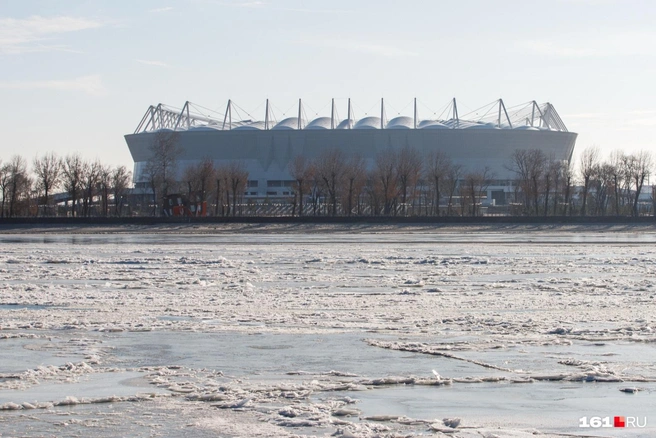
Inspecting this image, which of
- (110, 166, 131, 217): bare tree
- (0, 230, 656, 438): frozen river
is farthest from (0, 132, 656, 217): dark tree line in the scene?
(0, 230, 656, 438): frozen river

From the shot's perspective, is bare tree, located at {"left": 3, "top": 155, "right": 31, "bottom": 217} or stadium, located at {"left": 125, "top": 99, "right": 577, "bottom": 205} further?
stadium, located at {"left": 125, "top": 99, "right": 577, "bottom": 205}

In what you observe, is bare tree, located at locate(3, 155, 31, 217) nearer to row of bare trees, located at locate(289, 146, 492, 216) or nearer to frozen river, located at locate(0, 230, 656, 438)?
row of bare trees, located at locate(289, 146, 492, 216)

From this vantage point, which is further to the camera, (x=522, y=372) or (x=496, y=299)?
(x=496, y=299)

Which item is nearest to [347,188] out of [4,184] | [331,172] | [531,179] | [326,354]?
[331,172]

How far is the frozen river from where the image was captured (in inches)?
258

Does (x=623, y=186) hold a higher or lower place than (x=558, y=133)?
lower

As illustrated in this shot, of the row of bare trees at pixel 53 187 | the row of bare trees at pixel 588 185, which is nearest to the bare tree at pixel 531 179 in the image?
the row of bare trees at pixel 588 185

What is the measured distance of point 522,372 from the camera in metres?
8.18

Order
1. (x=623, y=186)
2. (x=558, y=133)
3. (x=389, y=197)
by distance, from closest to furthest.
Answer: (x=389, y=197) → (x=623, y=186) → (x=558, y=133)

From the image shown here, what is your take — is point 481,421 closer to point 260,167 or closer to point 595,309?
point 595,309

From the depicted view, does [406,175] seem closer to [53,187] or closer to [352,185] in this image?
[352,185]

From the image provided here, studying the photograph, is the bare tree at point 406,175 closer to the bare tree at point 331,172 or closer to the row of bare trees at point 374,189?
the row of bare trees at point 374,189

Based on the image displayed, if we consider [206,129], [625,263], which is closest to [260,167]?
[206,129]

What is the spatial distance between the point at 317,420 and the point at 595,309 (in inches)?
293
